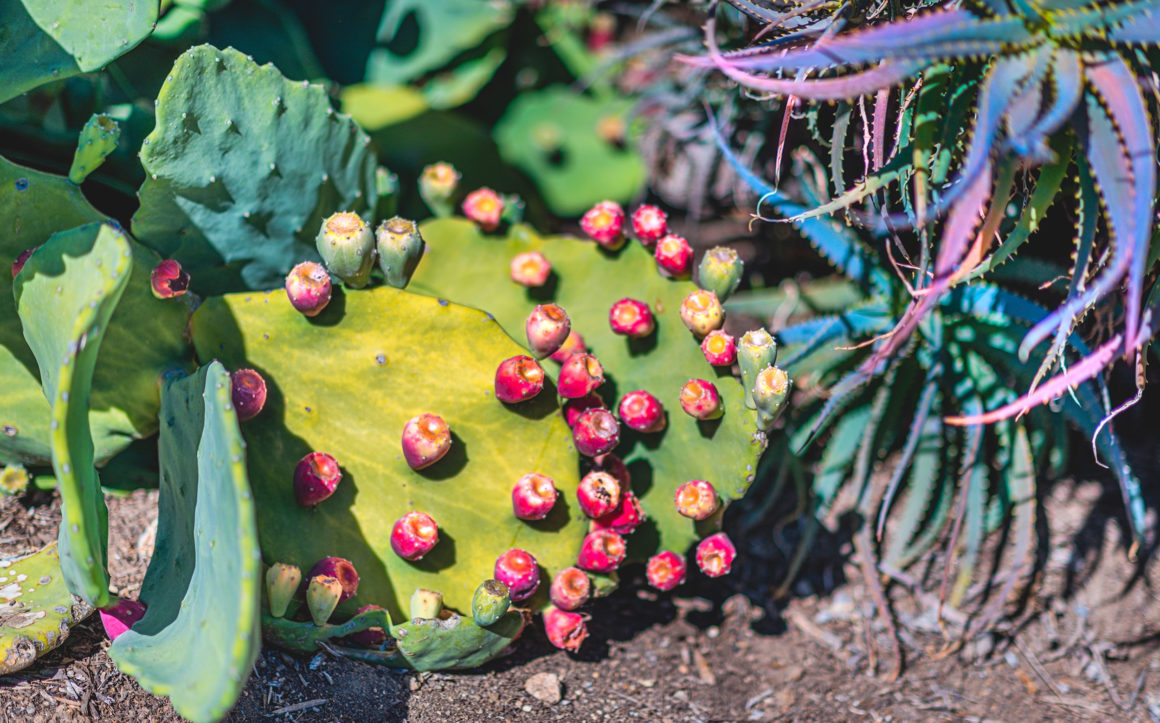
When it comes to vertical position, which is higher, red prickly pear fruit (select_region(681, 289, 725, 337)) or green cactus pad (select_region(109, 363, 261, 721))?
red prickly pear fruit (select_region(681, 289, 725, 337))

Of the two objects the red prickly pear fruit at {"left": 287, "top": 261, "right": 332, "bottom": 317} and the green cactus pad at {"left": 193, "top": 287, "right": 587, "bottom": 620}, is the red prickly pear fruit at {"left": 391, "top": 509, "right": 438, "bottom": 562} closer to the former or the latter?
the green cactus pad at {"left": 193, "top": 287, "right": 587, "bottom": 620}

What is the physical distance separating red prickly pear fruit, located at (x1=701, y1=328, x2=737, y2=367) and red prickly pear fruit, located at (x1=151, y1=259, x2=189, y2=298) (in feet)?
2.34

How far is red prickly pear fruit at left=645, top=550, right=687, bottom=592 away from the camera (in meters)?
1.28

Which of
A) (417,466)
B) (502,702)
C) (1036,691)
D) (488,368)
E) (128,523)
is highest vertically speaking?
(488,368)

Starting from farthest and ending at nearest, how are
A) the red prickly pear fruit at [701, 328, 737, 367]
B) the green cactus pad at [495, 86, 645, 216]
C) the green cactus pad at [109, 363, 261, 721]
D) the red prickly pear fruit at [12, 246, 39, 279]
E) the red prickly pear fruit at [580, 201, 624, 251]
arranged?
the green cactus pad at [495, 86, 645, 216] < the red prickly pear fruit at [580, 201, 624, 251] < the red prickly pear fruit at [701, 328, 737, 367] < the red prickly pear fruit at [12, 246, 39, 279] < the green cactus pad at [109, 363, 261, 721]

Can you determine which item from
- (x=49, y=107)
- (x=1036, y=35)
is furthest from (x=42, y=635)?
(x=1036, y=35)

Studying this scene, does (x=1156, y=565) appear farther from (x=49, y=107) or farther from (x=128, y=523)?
(x=49, y=107)

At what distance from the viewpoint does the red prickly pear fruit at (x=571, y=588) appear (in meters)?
1.22

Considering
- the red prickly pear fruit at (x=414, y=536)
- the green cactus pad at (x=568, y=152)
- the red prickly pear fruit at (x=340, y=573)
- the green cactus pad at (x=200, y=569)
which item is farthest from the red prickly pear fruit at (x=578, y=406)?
the green cactus pad at (x=568, y=152)

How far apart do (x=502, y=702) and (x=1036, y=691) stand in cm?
88

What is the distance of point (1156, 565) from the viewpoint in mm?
1618

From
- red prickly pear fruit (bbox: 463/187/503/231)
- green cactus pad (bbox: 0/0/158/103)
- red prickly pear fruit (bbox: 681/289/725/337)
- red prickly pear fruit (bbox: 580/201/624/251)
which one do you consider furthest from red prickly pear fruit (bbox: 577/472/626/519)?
green cactus pad (bbox: 0/0/158/103)

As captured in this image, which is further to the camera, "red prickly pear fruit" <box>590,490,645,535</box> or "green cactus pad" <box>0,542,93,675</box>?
"red prickly pear fruit" <box>590,490,645,535</box>

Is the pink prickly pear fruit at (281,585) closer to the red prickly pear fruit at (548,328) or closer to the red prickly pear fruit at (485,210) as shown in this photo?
the red prickly pear fruit at (548,328)
